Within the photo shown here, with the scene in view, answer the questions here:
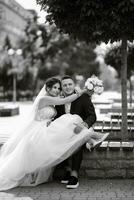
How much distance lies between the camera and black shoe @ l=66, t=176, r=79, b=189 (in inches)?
280

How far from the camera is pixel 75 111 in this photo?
26.3ft

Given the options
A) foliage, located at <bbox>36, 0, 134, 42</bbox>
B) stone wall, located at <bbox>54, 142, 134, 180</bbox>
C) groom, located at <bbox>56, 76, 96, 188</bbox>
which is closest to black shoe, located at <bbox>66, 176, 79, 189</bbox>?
groom, located at <bbox>56, 76, 96, 188</bbox>

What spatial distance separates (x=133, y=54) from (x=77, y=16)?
50.1 ft

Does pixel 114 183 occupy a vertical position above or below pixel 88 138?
below

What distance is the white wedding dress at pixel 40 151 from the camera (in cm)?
723

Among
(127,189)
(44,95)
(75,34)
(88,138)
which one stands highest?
(75,34)

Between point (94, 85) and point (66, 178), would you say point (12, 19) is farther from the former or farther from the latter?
point (66, 178)

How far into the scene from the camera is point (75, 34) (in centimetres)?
921

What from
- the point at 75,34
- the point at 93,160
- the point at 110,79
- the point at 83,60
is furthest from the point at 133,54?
the point at 110,79

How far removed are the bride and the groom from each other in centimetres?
13

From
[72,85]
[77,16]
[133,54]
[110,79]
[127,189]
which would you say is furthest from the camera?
[110,79]

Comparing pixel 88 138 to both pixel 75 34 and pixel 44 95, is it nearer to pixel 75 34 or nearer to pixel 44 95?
pixel 44 95

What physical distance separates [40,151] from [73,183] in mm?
661

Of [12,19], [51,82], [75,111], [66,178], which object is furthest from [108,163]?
[12,19]
